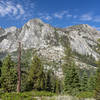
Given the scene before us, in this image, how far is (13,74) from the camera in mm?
26516

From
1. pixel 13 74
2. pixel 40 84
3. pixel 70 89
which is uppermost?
pixel 13 74

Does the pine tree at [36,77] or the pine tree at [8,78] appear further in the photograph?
the pine tree at [36,77]

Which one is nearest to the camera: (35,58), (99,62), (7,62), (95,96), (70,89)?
(95,96)

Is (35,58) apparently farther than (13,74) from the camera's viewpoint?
Yes

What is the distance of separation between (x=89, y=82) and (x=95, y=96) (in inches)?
1387

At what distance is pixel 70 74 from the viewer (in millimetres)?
36594

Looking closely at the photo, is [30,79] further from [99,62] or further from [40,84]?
[99,62]

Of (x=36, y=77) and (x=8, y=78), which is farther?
(x=36, y=77)

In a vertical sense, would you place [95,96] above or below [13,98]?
below

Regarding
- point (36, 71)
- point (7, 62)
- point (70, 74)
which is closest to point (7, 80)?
point (7, 62)

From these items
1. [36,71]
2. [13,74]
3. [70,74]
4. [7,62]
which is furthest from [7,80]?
[70,74]

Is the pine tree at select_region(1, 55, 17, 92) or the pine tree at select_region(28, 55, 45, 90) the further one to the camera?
the pine tree at select_region(28, 55, 45, 90)

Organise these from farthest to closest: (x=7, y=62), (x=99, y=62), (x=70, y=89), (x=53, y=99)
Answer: (x=70, y=89) < (x=7, y=62) < (x=99, y=62) < (x=53, y=99)

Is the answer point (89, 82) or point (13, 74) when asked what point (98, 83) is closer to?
point (13, 74)
